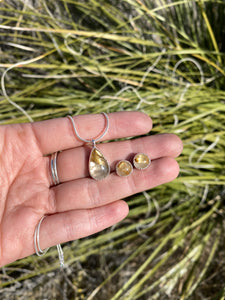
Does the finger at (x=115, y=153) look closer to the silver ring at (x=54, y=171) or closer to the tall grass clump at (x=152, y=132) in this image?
the silver ring at (x=54, y=171)

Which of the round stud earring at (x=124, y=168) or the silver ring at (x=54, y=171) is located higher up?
the silver ring at (x=54, y=171)

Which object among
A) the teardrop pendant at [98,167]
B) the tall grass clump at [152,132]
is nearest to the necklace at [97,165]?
the teardrop pendant at [98,167]

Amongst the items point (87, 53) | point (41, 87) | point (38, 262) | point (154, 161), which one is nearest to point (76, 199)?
point (154, 161)

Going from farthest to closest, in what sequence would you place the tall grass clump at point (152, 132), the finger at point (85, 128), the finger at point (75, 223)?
the tall grass clump at point (152, 132) → the finger at point (85, 128) → the finger at point (75, 223)

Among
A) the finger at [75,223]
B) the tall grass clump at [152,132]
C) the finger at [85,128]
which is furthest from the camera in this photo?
the tall grass clump at [152,132]

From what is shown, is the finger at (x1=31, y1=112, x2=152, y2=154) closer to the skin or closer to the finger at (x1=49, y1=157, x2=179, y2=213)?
the skin

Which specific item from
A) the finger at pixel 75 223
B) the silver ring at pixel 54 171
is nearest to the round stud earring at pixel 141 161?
the finger at pixel 75 223

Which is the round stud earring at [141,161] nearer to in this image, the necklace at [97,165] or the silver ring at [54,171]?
the necklace at [97,165]

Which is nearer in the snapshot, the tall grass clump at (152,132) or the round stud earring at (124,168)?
the round stud earring at (124,168)
